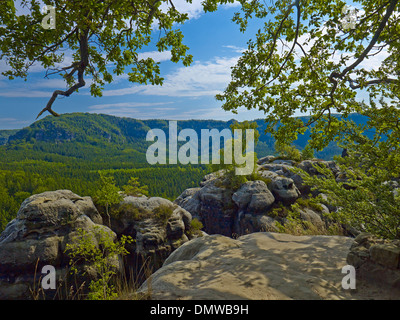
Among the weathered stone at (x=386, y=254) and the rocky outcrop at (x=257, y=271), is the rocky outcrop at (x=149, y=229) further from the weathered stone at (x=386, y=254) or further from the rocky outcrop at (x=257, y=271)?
the weathered stone at (x=386, y=254)

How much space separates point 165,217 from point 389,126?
21.1 metres

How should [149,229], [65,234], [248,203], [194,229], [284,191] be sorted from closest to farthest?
[65,234], [149,229], [194,229], [248,203], [284,191]

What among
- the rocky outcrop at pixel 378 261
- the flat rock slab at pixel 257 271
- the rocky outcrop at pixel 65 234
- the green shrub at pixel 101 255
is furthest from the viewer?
the rocky outcrop at pixel 65 234

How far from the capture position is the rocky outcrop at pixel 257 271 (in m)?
4.75

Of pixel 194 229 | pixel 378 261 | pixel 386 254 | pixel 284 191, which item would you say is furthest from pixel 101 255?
pixel 284 191

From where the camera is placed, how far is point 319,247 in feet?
25.8

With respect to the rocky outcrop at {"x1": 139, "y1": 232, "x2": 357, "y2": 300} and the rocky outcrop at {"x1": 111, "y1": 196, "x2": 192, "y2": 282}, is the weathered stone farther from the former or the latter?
the rocky outcrop at {"x1": 111, "y1": 196, "x2": 192, "y2": 282}

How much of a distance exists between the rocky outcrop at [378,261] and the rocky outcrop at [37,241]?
1363 centimetres

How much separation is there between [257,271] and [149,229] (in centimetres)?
1834

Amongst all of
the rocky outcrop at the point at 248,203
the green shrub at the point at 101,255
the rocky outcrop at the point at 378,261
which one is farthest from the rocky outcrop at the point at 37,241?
the rocky outcrop at the point at 248,203

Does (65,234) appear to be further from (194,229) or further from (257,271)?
(257,271)

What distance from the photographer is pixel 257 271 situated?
586 cm

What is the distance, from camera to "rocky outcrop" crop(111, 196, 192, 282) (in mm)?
21781

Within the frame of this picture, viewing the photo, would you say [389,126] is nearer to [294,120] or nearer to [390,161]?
[390,161]
